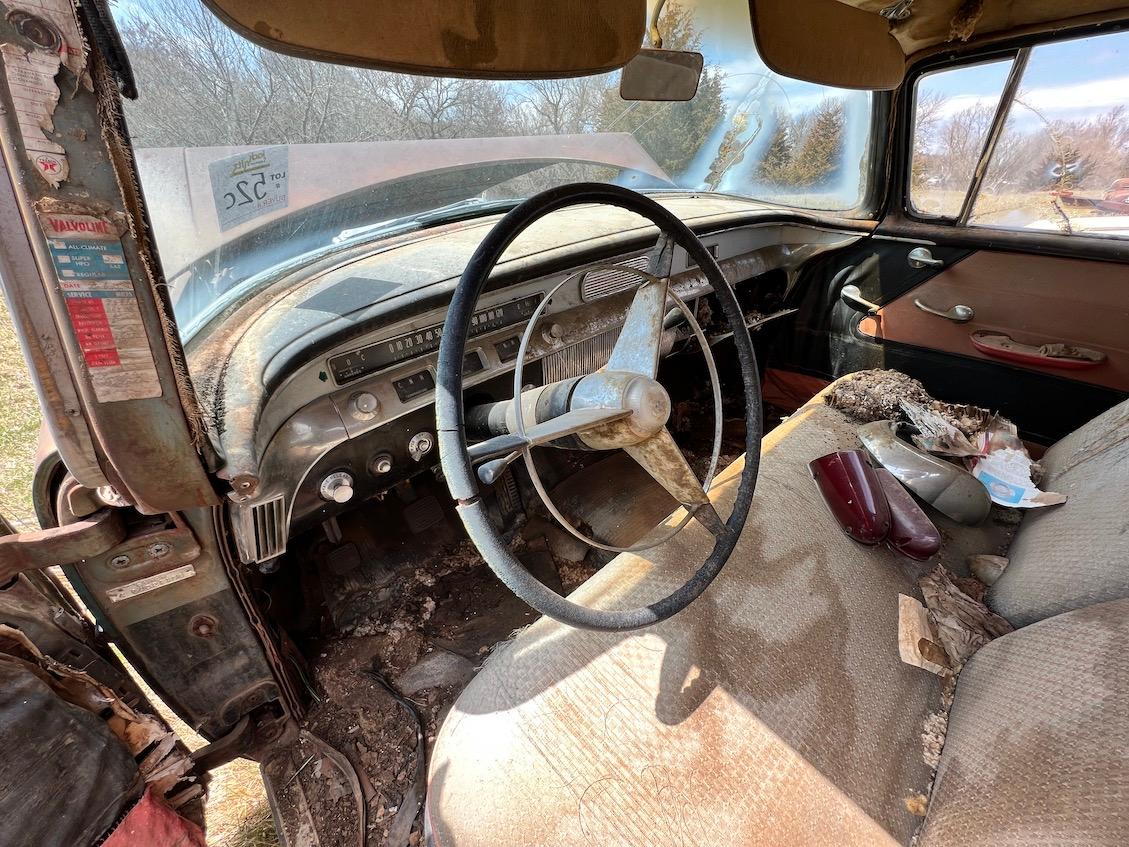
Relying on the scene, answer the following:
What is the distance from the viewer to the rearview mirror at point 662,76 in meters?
1.44

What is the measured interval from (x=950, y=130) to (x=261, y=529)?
116 inches

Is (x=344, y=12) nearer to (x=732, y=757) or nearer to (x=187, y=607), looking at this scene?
(x=187, y=607)

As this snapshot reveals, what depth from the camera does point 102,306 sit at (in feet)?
2.77

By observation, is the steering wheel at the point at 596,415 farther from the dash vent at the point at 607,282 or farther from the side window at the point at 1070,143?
the side window at the point at 1070,143

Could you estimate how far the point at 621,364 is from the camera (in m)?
1.28

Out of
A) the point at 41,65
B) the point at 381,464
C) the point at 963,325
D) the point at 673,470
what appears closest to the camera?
the point at 41,65

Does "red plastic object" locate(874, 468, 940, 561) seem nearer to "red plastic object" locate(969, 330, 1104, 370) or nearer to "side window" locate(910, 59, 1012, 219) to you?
"red plastic object" locate(969, 330, 1104, 370)

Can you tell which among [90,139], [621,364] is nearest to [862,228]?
[621,364]

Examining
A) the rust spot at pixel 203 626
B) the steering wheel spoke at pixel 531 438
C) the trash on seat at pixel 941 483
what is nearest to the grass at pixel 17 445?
the rust spot at pixel 203 626

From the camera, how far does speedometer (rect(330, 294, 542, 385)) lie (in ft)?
4.44

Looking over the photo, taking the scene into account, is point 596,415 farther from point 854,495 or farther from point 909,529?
point 909,529

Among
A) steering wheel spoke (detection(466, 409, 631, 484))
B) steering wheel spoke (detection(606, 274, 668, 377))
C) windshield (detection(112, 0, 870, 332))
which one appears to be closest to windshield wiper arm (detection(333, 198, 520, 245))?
windshield (detection(112, 0, 870, 332))

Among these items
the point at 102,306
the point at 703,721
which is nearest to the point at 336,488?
the point at 102,306

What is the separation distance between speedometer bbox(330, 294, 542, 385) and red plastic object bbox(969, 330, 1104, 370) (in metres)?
1.88
